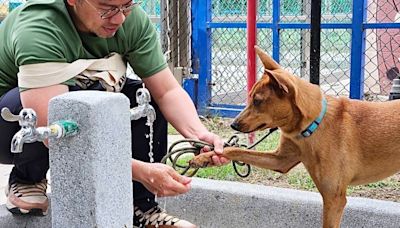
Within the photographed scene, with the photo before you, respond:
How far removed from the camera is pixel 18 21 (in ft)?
6.62

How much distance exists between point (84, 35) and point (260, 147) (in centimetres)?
225

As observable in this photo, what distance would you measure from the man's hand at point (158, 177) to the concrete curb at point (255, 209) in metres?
0.78

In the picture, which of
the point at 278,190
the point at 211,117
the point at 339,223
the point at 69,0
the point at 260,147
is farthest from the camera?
the point at 211,117

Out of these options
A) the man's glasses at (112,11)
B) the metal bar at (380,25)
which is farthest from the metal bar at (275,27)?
the man's glasses at (112,11)

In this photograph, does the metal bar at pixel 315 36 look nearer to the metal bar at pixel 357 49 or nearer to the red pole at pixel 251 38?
the red pole at pixel 251 38

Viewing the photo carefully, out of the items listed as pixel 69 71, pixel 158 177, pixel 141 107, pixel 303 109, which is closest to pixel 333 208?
pixel 303 109

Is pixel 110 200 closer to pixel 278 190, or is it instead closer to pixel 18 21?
pixel 18 21

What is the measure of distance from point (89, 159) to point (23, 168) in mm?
897

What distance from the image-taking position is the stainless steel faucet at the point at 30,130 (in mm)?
1359

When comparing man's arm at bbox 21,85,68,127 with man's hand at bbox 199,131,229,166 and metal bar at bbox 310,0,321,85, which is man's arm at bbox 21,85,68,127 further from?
metal bar at bbox 310,0,321,85

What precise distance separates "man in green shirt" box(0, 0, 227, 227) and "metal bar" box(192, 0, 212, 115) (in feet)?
10.4

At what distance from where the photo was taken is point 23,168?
7.47 ft

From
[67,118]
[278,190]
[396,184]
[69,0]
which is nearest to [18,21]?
[69,0]

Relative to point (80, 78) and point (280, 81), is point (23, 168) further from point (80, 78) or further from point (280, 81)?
point (280, 81)
